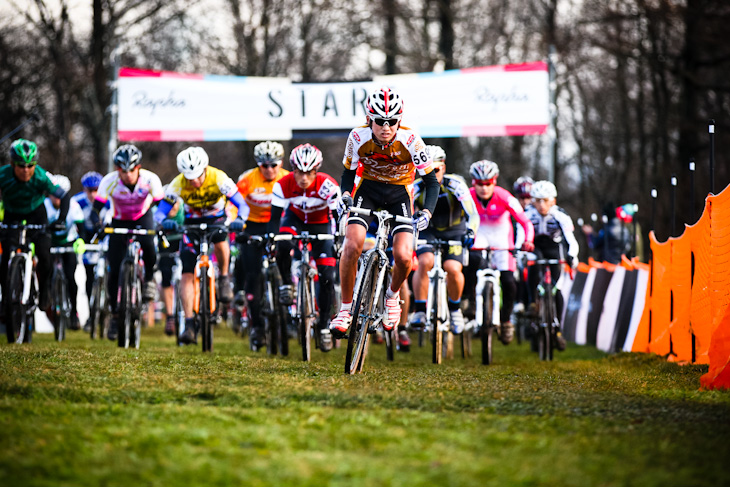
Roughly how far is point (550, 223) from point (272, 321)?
478 centimetres

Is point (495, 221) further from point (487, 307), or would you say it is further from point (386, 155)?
point (386, 155)

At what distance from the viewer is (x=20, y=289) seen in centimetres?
1228

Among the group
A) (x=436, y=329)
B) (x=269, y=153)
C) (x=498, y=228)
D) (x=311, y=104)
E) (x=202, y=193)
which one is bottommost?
(x=436, y=329)

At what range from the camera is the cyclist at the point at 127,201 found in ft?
40.0

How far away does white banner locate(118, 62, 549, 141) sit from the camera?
20906mm

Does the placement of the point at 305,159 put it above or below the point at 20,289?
above

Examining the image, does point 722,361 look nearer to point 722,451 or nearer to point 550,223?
point 722,451

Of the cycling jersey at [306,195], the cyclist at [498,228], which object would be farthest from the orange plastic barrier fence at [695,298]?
the cycling jersey at [306,195]

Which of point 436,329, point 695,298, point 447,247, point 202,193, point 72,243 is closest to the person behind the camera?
point 695,298

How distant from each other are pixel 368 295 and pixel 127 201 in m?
4.55

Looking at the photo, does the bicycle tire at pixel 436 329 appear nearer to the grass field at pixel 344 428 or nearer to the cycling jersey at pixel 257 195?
the grass field at pixel 344 428

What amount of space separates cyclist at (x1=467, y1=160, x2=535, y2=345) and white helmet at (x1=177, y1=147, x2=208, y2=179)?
3.34 metres

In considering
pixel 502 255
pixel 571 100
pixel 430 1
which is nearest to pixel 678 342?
pixel 502 255

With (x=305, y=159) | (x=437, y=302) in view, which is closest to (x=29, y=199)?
(x=305, y=159)
